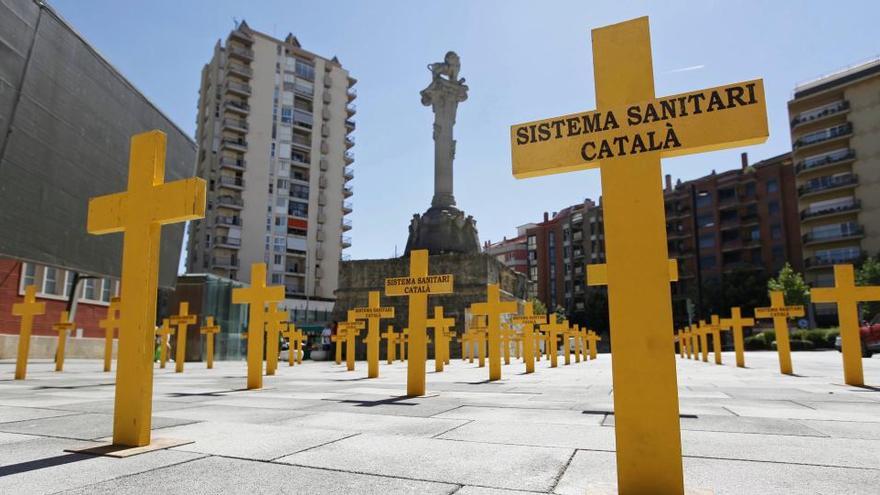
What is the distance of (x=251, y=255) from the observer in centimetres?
6475

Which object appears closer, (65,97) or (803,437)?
(803,437)

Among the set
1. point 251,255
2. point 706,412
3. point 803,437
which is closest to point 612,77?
point 803,437

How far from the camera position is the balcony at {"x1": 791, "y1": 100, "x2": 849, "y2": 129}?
58.3 m

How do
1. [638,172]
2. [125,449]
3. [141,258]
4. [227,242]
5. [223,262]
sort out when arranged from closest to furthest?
[638,172]
[125,449]
[141,258]
[223,262]
[227,242]

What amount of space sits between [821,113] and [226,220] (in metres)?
69.2

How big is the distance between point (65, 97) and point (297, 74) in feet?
190

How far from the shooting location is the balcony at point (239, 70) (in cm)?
6594

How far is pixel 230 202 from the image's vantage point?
211 ft

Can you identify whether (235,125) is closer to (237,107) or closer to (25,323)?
(237,107)

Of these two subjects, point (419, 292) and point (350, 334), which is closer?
point (419, 292)

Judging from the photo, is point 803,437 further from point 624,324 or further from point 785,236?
point 785,236

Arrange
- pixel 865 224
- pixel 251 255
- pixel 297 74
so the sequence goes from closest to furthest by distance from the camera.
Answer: pixel 865 224 < pixel 251 255 < pixel 297 74

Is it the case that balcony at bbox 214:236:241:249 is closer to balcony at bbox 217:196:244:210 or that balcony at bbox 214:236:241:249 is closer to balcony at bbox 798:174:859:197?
balcony at bbox 217:196:244:210

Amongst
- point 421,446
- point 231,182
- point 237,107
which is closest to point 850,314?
point 421,446
